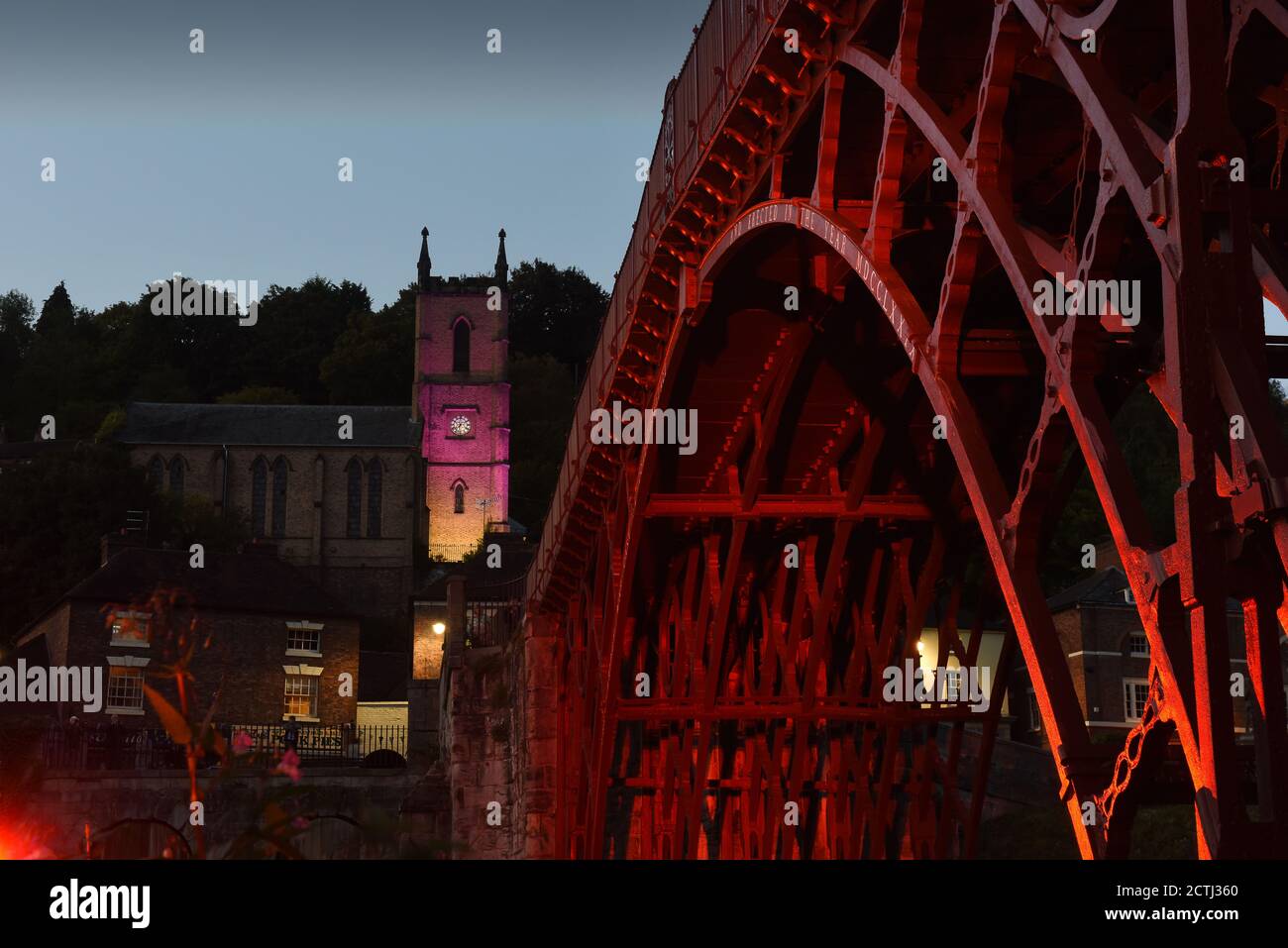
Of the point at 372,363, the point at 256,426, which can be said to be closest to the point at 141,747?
the point at 256,426

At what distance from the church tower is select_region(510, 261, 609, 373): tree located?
24.4m

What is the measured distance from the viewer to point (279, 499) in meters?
96.4

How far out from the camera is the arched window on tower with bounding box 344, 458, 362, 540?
96.2m

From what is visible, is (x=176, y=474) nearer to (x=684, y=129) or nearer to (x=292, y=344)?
(x=292, y=344)

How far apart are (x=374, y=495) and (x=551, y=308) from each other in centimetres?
4011

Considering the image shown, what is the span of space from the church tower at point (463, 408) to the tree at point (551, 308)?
24.4m

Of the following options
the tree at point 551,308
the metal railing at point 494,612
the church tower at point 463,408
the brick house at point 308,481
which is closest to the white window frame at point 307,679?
the metal railing at point 494,612

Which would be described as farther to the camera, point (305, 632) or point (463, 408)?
point (463, 408)

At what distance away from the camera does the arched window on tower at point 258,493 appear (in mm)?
95812

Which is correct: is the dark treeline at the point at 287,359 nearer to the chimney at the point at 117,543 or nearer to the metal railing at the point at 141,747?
the chimney at the point at 117,543

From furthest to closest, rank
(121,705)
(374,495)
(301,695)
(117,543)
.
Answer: (374,495) → (117,543) → (301,695) → (121,705)

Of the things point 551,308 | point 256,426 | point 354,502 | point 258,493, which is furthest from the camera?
point 551,308
